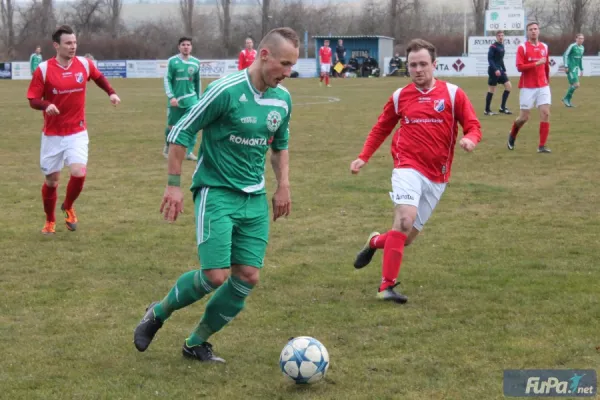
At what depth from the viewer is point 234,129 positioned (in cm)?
489

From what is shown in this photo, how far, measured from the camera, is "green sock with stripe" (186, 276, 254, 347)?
200 inches

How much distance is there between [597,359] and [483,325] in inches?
35.8

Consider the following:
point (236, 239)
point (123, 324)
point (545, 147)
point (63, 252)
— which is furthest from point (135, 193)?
point (545, 147)

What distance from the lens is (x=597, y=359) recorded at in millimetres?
5062

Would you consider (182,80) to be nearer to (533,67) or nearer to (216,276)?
(533,67)

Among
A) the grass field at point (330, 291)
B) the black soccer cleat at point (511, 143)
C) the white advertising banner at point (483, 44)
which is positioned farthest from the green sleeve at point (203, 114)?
the white advertising banner at point (483, 44)

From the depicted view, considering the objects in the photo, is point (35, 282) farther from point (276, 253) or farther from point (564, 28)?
point (564, 28)

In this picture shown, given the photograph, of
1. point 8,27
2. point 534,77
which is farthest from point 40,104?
point 8,27

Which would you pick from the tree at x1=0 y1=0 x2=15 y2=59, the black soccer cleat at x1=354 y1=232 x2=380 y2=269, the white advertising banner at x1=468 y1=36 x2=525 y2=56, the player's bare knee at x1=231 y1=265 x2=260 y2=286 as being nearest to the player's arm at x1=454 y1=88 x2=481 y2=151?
the black soccer cleat at x1=354 y1=232 x2=380 y2=269

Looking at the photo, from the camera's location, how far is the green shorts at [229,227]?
488 cm

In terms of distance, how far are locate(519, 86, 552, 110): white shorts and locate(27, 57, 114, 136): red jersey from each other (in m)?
8.04

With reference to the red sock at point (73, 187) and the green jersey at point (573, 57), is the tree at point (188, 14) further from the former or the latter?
the red sock at point (73, 187)

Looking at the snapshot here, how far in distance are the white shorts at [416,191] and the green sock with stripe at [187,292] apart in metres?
1.97

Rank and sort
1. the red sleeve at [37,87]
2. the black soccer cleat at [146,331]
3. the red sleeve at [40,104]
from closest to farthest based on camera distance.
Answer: the black soccer cleat at [146,331] → the red sleeve at [40,104] → the red sleeve at [37,87]
